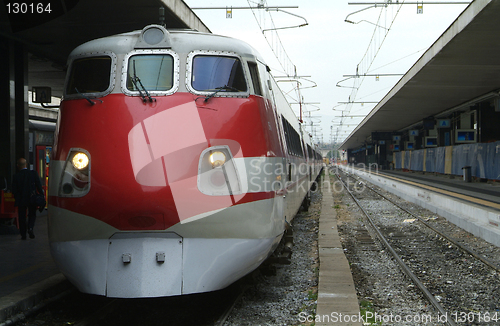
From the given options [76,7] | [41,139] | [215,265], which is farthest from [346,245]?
[41,139]

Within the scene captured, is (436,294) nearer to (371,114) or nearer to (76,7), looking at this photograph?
(76,7)

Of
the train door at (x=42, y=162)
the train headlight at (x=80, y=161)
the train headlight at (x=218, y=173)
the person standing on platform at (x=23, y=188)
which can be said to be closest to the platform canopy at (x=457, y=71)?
the train headlight at (x=218, y=173)

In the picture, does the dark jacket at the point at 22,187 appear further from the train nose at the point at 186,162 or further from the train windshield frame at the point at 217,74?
the train windshield frame at the point at 217,74

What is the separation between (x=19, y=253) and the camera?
7.79 m

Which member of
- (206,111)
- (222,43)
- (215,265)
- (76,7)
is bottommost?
(215,265)

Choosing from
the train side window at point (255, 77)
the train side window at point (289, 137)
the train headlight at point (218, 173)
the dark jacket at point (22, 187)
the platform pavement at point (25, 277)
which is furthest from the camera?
the dark jacket at point (22, 187)

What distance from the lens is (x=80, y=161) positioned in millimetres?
4656

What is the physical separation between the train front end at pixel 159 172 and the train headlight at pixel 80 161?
0.01 m

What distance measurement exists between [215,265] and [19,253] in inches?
190

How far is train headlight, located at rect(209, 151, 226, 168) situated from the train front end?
0.01m

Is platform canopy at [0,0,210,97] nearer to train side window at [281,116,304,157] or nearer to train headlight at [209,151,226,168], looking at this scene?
train side window at [281,116,304,157]

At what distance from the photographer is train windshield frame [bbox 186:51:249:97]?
493 centimetres

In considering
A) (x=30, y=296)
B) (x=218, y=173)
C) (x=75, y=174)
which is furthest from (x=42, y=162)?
(x=218, y=173)

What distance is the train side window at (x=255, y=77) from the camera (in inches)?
206
